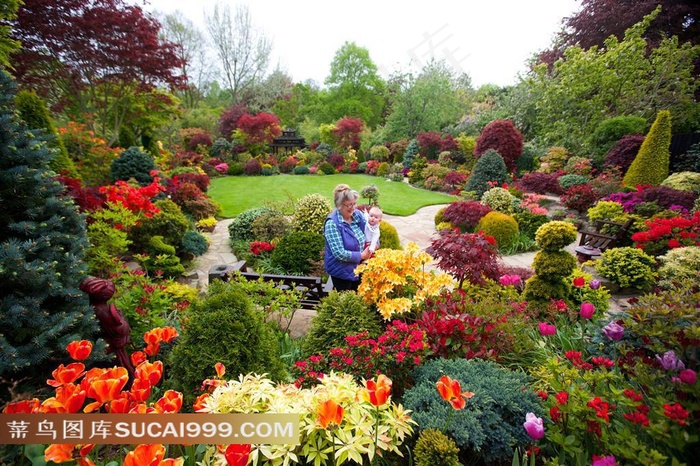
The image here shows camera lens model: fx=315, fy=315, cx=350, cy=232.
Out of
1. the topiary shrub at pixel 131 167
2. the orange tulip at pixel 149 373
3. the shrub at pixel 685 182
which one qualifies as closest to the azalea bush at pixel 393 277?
Answer: the orange tulip at pixel 149 373

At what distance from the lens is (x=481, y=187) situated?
1065cm

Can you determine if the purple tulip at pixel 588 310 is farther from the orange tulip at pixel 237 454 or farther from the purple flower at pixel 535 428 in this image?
the orange tulip at pixel 237 454

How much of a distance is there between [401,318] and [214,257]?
4.55 m

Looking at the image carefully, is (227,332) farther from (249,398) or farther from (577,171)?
(577,171)

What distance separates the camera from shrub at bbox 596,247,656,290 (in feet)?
14.4

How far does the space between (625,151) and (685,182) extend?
7.85 ft

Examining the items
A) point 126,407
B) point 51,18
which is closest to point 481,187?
point 126,407

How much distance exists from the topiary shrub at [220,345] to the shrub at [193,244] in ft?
13.4

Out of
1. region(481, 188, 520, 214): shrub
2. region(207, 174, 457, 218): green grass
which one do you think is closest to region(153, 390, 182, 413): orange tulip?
region(207, 174, 457, 218): green grass

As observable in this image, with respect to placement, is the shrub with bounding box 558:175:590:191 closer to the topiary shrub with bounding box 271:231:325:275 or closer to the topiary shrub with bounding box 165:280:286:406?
the topiary shrub with bounding box 271:231:325:275

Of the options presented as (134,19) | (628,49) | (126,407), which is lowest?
(126,407)

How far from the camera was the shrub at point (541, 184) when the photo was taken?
10.2m

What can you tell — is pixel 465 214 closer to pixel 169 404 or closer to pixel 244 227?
pixel 244 227

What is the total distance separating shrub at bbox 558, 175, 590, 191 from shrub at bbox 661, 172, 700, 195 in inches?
71.6
